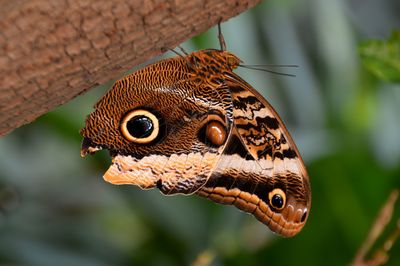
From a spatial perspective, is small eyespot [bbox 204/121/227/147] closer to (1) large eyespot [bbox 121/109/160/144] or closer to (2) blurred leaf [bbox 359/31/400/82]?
(1) large eyespot [bbox 121/109/160/144]

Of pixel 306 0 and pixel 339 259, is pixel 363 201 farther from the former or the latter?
pixel 306 0

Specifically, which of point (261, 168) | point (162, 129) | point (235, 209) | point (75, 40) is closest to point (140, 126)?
point (162, 129)

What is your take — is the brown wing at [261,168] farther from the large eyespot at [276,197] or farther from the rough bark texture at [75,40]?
the rough bark texture at [75,40]

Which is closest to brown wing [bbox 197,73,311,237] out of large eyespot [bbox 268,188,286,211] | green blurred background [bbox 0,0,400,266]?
large eyespot [bbox 268,188,286,211]

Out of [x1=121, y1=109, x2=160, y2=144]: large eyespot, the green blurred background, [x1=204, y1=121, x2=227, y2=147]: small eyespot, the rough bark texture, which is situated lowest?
the green blurred background

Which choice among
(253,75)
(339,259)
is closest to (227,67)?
(339,259)

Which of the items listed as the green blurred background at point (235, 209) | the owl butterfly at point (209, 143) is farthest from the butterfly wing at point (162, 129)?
the green blurred background at point (235, 209)
